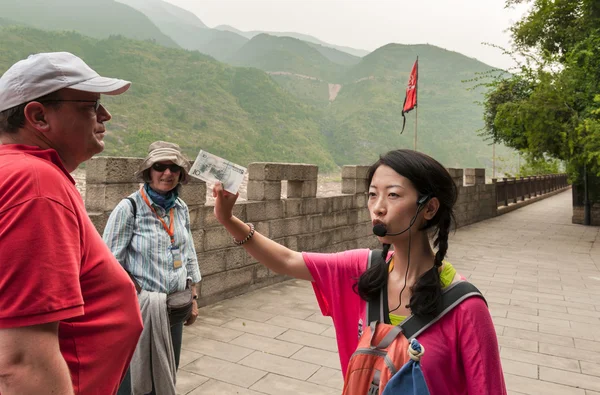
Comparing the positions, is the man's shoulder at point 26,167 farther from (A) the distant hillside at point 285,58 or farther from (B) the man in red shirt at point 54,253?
(A) the distant hillside at point 285,58

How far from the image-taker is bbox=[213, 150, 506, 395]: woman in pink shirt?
1574 mm

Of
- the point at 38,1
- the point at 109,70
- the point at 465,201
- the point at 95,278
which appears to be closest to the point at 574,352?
the point at 95,278

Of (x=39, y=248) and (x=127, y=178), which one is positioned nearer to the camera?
(x=39, y=248)

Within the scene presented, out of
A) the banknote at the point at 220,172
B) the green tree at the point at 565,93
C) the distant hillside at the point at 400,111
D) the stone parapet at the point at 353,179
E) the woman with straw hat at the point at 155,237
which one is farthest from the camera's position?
the distant hillside at the point at 400,111

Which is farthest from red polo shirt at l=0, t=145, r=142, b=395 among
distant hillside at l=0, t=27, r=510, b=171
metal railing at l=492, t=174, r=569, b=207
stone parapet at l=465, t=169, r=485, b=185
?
distant hillside at l=0, t=27, r=510, b=171

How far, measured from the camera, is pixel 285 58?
131750 millimetres

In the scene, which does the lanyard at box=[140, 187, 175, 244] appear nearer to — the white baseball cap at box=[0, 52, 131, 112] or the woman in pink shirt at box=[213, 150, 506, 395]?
the woman in pink shirt at box=[213, 150, 506, 395]

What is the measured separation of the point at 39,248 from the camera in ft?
3.93

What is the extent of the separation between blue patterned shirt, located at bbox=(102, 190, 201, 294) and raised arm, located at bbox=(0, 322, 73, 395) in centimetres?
181

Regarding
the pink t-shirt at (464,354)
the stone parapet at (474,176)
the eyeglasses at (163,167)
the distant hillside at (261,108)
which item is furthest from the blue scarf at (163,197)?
the distant hillside at (261,108)

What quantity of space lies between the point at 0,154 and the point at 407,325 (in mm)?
1318

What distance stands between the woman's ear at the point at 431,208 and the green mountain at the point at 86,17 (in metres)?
114

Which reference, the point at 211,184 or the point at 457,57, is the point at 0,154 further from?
the point at 457,57

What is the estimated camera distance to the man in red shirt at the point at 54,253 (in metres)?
1.19
